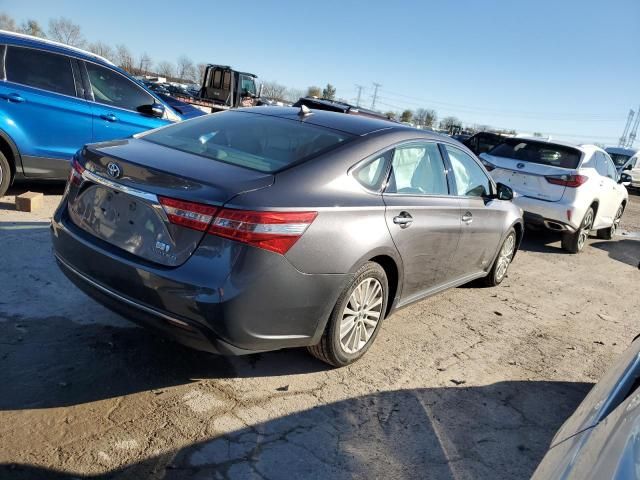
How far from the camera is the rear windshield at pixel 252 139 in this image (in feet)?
10.4

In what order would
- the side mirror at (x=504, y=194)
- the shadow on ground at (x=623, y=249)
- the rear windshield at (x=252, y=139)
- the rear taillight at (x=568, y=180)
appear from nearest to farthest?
the rear windshield at (x=252, y=139)
the side mirror at (x=504, y=194)
the rear taillight at (x=568, y=180)
the shadow on ground at (x=623, y=249)

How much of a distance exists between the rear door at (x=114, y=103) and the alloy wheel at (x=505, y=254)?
15.6 ft

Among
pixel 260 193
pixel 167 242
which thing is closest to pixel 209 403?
pixel 167 242

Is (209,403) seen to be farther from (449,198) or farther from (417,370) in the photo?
(449,198)

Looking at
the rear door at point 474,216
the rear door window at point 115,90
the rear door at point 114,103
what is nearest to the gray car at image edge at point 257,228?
the rear door at point 474,216

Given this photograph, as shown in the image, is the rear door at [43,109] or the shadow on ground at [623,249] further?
the shadow on ground at [623,249]

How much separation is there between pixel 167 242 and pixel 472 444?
6.52ft

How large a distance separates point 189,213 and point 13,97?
→ 14.8 ft

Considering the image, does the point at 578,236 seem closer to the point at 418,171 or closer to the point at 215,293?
the point at 418,171

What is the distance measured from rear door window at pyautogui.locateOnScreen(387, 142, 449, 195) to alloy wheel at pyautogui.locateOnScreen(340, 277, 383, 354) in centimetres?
67

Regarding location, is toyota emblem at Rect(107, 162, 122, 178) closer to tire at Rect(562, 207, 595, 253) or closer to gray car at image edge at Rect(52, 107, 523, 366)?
gray car at image edge at Rect(52, 107, 523, 366)

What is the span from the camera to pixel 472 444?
2922 mm

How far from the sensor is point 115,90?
22.6ft

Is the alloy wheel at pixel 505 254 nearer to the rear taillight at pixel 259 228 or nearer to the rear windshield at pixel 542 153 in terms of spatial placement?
the rear windshield at pixel 542 153
